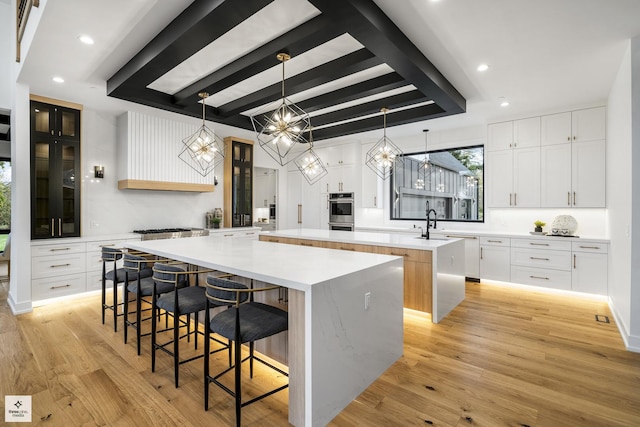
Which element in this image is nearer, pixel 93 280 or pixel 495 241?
pixel 93 280

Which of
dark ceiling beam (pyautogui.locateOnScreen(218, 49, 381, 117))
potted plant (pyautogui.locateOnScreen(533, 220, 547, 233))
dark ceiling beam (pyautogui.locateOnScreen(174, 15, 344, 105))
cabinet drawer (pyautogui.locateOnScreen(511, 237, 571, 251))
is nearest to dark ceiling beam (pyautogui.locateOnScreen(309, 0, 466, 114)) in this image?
dark ceiling beam (pyautogui.locateOnScreen(174, 15, 344, 105))

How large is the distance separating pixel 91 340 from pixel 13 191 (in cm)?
241

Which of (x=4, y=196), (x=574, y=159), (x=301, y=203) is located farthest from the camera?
(x=301, y=203)

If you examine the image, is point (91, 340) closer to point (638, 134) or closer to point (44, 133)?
point (44, 133)

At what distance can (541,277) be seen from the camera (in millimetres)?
4605

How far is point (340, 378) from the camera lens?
197 cm

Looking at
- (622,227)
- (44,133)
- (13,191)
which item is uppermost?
(44,133)

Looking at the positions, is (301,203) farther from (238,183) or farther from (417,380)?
(417,380)


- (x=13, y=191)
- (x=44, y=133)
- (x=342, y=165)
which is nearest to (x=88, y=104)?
(x=44, y=133)

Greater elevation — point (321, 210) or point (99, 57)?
point (99, 57)

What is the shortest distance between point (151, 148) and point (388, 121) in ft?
12.9

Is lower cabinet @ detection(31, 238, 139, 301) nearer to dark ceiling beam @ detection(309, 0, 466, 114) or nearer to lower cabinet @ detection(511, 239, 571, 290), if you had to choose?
dark ceiling beam @ detection(309, 0, 466, 114)

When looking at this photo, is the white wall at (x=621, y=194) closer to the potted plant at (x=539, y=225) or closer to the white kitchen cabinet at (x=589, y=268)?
the white kitchen cabinet at (x=589, y=268)

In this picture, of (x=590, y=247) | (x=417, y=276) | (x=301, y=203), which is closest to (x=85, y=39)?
(x=417, y=276)
